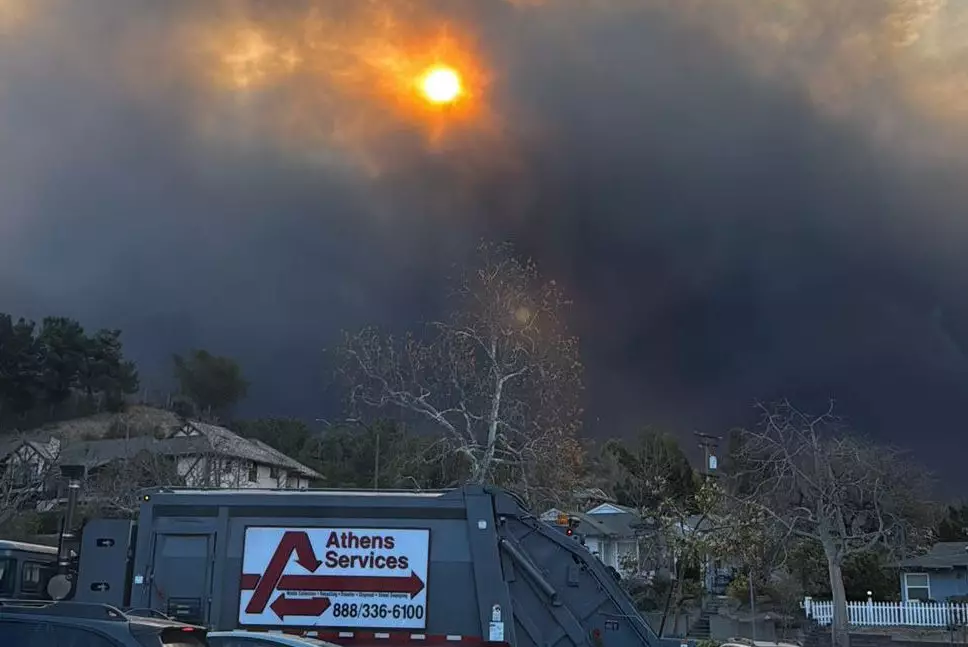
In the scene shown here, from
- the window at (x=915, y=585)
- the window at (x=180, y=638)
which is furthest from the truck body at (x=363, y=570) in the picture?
the window at (x=915, y=585)

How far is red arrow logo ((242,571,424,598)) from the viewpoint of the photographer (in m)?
13.1

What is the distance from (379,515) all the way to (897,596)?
143 ft

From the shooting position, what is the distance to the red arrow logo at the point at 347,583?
13.1 m

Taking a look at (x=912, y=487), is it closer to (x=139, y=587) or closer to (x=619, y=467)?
(x=139, y=587)

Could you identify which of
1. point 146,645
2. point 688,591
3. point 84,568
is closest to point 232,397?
point 688,591

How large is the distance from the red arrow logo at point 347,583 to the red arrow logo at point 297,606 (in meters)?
0.15

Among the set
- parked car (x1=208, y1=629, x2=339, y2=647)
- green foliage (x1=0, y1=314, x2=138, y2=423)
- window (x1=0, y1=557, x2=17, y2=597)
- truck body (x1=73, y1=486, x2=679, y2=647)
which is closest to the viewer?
parked car (x1=208, y1=629, x2=339, y2=647)

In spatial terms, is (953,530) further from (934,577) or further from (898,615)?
(898,615)

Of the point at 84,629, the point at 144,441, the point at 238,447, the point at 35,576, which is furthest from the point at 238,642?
the point at 144,441

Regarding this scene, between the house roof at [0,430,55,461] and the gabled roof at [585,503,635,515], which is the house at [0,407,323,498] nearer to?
the house roof at [0,430,55,461]

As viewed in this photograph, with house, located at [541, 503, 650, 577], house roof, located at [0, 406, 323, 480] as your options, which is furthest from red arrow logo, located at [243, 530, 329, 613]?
house, located at [541, 503, 650, 577]

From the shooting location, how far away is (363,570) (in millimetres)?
13141

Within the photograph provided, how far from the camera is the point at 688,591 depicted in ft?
155

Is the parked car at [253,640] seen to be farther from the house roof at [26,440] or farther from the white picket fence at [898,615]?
the house roof at [26,440]
